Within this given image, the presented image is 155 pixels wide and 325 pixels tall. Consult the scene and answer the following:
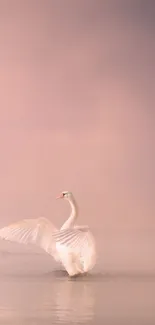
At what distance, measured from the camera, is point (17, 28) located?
1847 millimetres

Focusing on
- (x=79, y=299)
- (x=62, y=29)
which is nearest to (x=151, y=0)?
(x=62, y=29)

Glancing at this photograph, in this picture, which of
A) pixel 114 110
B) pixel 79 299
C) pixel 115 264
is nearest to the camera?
pixel 79 299

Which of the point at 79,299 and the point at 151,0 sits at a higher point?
the point at 151,0

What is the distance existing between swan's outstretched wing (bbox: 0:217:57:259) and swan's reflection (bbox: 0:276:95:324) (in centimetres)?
10

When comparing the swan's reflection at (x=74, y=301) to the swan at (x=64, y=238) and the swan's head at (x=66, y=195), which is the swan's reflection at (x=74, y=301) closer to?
the swan at (x=64, y=238)

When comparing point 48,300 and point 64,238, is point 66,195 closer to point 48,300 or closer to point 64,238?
point 64,238

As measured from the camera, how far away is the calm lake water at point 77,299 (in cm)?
141

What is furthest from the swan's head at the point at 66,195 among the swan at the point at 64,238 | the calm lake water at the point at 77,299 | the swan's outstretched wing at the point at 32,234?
the calm lake water at the point at 77,299

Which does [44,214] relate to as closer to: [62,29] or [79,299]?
[79,299]

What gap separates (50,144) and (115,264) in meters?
0.43

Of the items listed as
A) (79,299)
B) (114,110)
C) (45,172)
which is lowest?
(79,299)

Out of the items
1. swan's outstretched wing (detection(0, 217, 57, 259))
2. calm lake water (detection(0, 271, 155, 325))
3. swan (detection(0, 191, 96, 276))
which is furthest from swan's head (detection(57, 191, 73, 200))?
calm lake water (detection(0, 271, 155, 325))

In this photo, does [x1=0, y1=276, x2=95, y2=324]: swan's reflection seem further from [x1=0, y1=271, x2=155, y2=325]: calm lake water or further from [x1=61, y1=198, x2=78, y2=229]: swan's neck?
[x1=61, y1=198, x2=78, y2=229]: swan's neck

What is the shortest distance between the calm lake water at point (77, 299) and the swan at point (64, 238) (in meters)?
0.05
